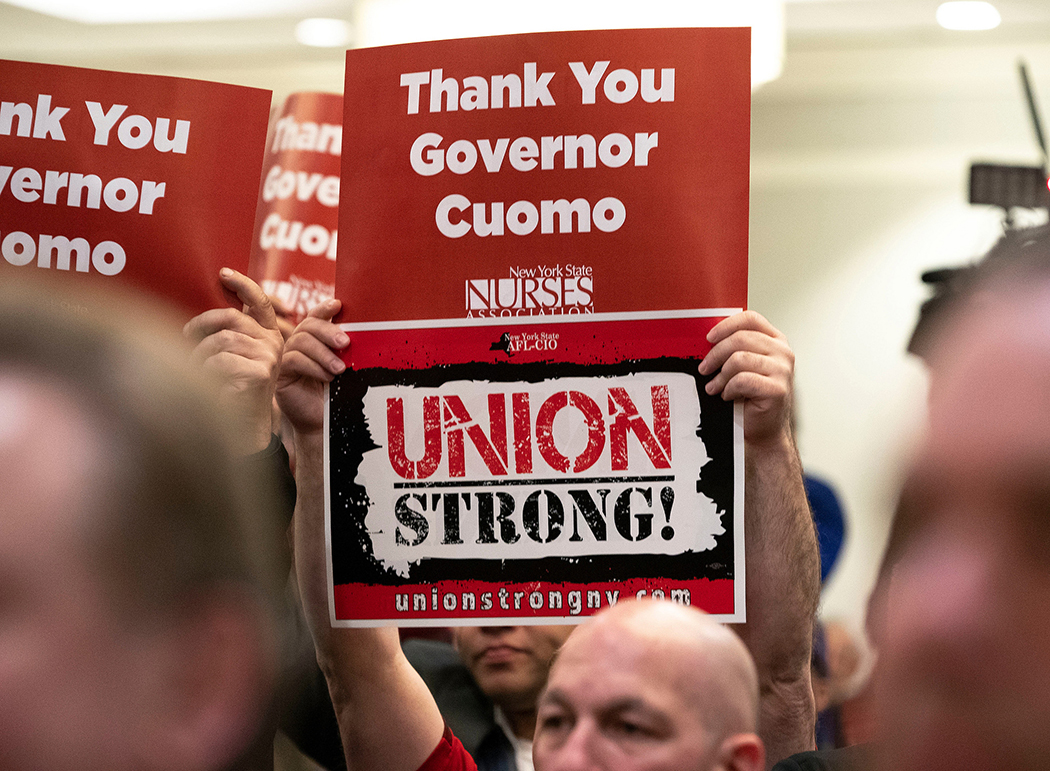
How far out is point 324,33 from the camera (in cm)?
416

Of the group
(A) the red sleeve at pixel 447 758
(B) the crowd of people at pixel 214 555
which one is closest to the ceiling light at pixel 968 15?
(A) the red sleeve at pixel 447 758

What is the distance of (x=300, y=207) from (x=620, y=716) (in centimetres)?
130

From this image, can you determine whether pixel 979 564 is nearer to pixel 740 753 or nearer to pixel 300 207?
pixel 740 753

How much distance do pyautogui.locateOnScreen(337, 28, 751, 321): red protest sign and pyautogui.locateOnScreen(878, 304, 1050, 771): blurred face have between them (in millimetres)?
899

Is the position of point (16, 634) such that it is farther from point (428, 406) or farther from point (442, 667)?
point (442, 667)

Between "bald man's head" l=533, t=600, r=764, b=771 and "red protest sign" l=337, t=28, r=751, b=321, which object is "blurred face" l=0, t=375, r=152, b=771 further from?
"red protest sign" l=337, t=28, r=751, b=321

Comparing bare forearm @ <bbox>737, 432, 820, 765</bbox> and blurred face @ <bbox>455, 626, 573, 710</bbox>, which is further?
blurred face @ <bbox>455, 626, 573, 710</bbox>

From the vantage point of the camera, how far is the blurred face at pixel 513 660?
1.77 meters

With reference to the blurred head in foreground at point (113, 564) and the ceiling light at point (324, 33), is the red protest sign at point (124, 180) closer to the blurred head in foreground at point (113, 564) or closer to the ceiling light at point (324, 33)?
the blurred head in foreground at point (113, 564)

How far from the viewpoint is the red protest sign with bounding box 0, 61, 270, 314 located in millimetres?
1385

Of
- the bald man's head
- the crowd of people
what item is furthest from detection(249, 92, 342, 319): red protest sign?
the crowd of people

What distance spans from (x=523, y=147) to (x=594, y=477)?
396 mm

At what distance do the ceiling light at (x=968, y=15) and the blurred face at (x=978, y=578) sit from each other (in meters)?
3.98

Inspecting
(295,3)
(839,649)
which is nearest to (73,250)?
(839,649)
